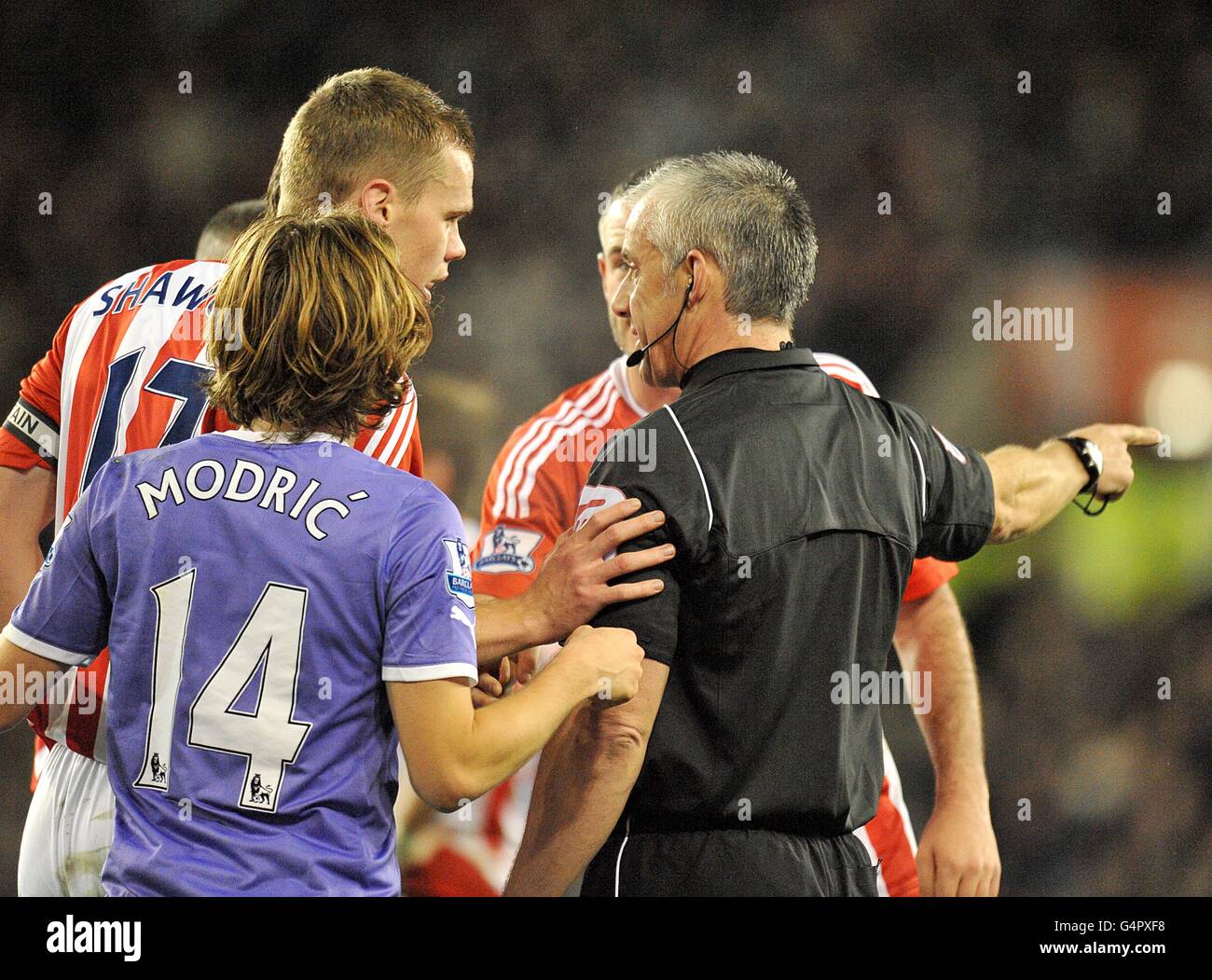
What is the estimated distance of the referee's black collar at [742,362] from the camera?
1.74 metres

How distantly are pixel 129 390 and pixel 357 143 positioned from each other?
558 mm

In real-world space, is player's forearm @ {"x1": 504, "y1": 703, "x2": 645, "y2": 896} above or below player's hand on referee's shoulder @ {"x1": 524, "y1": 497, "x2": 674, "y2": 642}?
below

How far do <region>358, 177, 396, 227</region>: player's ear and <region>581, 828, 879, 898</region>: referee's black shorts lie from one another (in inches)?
41.2

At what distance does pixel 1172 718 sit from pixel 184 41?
12.3 feet

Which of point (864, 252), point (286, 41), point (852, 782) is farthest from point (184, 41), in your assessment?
point (852, 782)

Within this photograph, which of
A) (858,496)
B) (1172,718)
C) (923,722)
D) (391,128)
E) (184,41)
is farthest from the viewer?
(1172,718)

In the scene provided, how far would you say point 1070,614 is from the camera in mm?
4039

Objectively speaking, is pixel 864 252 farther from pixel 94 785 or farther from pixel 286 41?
pixel 94 785

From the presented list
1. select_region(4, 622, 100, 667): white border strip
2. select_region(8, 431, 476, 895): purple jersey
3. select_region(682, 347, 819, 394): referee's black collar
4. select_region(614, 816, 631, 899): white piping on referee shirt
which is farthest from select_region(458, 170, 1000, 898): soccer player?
select_region(4, 622, 100, 667): white border strip

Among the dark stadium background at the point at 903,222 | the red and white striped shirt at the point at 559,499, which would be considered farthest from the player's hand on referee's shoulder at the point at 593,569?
the dark stadium background at the point at 903,222

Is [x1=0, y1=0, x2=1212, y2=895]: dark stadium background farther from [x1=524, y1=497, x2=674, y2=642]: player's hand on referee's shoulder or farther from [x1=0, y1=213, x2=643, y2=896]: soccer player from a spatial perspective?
[x1=0, y1=213, x2=643, y2=896]: soccer player

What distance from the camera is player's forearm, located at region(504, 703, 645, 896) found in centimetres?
162

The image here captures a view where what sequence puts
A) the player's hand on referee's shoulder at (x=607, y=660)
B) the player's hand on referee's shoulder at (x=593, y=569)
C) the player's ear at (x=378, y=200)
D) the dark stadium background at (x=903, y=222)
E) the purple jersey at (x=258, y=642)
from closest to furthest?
the purple jersey at (x=258, y=642), the player's hand on referee's shoulder at (x=607, y=660), the player's hand on referee's shoulder at (x=593, y=569), the player's ear at (x=378, y=200), the dark stadium background at (x=903, y=222)

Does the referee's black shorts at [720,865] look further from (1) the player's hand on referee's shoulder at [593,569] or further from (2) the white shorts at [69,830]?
(2) the white shorts at [69,830]
